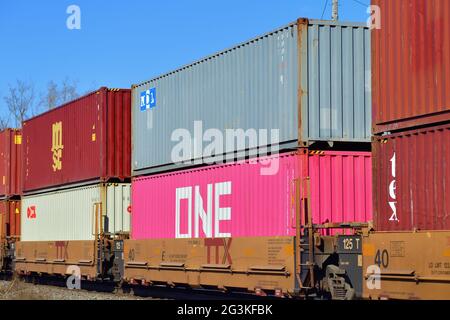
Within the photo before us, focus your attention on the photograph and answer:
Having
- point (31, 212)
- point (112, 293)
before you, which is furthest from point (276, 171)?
point (31, 212)

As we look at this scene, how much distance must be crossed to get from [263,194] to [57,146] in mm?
11403

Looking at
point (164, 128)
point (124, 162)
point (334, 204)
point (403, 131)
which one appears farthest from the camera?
point (124, 162)

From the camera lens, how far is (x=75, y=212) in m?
22.4

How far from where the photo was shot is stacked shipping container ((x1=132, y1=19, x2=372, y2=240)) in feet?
45.1

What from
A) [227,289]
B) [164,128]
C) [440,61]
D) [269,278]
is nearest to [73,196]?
[164,128]

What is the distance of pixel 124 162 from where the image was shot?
20.9 m

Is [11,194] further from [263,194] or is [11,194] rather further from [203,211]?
[263,194]

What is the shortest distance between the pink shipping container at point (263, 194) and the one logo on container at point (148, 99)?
217cm

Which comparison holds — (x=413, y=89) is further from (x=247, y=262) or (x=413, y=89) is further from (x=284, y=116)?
(x=247, y=262)

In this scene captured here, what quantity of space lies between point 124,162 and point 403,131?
36.6ft

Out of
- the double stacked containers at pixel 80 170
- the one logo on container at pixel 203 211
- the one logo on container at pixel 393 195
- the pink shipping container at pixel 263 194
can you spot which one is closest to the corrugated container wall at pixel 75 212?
the double stacked containers at pixel 80 170

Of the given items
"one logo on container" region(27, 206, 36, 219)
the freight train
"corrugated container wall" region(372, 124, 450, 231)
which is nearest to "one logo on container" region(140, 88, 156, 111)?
the freight train
